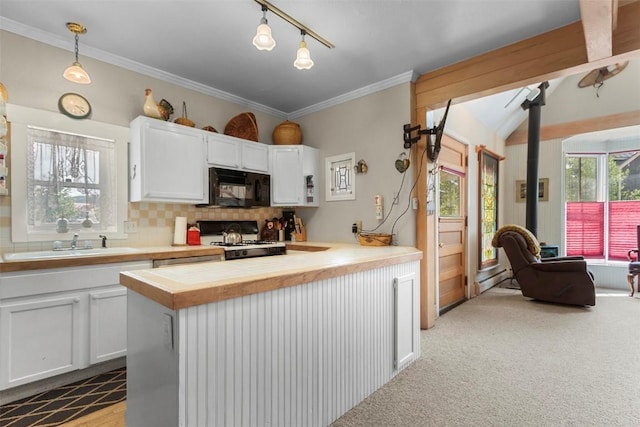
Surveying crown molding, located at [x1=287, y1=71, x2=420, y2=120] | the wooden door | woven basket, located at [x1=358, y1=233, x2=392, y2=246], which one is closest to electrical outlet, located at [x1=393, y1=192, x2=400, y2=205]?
woven basket, located at [x1=358, y1=233, x2=392, y2=246]

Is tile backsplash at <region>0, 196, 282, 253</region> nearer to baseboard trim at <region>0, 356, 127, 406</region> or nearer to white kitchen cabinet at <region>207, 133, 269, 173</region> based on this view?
white kitchen cabinet at <region>207, 133, 269, 173</region>

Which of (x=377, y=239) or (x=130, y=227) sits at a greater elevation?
(x=130, y=227)

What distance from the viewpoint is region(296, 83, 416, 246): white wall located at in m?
3.20

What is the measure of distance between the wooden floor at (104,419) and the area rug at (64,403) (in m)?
0.05

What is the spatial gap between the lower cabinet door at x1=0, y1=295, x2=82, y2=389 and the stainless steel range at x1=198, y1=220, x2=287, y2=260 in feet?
4.21

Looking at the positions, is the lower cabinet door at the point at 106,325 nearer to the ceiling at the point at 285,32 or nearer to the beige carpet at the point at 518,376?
the beige carpet at the point at 518,376

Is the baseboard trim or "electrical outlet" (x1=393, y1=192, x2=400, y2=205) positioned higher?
"electrical outlet" (x1=393, y1=192, x2=400, y2=205)

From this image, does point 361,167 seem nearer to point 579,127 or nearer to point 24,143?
point 24,143

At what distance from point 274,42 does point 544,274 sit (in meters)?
4.38

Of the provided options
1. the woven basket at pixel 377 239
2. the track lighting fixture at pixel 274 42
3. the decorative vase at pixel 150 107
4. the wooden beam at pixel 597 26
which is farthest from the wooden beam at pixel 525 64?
the decorative vase at pixel 150 107

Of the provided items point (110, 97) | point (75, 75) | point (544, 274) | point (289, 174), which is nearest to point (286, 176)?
point (289, 174)

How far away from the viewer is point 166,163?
9.52 feet

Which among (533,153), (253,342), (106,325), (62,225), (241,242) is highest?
(533,153)

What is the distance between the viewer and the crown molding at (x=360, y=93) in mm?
3141
